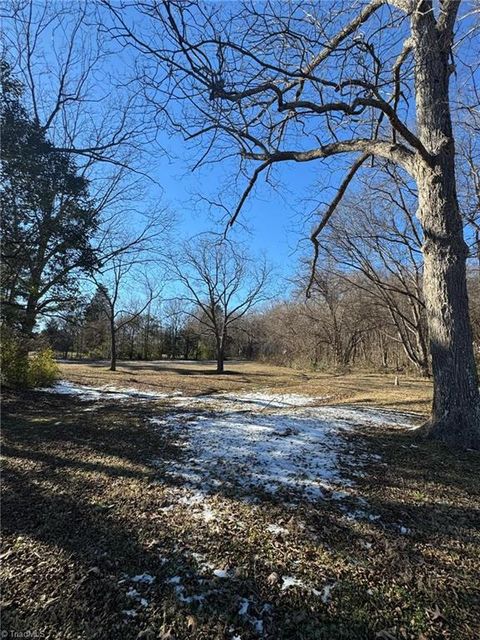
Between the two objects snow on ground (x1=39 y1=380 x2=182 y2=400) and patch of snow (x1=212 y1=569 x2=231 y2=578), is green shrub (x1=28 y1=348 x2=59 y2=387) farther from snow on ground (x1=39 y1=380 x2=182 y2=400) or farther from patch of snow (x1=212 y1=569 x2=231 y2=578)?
patch of snow (x1=212 y1=569 x2=231 y2=578)

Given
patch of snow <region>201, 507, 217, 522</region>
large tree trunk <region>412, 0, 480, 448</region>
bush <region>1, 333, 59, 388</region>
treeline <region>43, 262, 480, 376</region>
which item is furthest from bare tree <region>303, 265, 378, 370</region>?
patch of snow <region>201, 507, 217, 522</region>

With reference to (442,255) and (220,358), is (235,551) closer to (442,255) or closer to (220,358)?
(442,255)

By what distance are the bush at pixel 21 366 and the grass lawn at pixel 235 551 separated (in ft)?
19.9

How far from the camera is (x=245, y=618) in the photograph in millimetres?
1573

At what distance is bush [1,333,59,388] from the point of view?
8.51 metres

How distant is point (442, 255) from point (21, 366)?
1011cm

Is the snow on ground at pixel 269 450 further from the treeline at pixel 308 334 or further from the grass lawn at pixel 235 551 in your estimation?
the treeline at pixel 308 334

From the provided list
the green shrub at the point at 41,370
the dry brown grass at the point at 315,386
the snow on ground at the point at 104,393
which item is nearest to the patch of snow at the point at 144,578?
the dry brown grass at the point at 315,386

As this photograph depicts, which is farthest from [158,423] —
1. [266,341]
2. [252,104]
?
[266,341]

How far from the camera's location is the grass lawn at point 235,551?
1.56m

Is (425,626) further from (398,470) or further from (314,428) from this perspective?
(314,428)

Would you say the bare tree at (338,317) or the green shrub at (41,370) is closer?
the green shrub at (41,370)

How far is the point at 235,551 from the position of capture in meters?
2.04

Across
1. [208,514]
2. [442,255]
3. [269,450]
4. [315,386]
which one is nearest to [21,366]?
[269,450]
